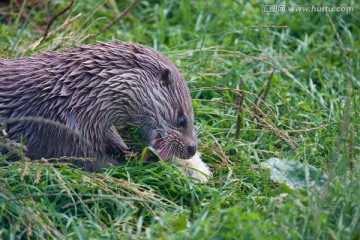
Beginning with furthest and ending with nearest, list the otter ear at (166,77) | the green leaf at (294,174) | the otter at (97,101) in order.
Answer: the otter ear at (166,77)
the otter at (97,101)
the green leaf at (294,174)

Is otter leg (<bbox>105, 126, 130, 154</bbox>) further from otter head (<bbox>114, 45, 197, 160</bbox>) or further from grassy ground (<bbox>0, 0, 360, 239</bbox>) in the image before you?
grassy ground (<bbox>0, 0, 360, 239</bbox>)

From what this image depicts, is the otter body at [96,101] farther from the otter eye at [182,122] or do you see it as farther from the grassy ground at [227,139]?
the grassy ground at [227,139]

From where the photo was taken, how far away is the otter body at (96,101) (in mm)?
4344

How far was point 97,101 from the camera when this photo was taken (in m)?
4.40

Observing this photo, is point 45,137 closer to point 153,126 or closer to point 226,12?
point 153,126

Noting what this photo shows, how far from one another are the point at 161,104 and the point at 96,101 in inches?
15.9

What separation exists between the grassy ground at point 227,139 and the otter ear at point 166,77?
53 cm

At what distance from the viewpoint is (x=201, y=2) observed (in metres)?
6.68

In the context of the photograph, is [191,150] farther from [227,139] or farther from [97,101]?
[97,101]

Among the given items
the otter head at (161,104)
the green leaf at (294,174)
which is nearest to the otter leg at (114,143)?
the otter head at (161,104)

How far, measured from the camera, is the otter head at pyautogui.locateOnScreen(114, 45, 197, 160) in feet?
14.7

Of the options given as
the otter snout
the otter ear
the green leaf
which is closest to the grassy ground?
the green leaf

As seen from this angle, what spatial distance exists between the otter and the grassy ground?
0.22m

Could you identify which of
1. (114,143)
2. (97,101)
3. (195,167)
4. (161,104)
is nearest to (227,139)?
(195,167)
